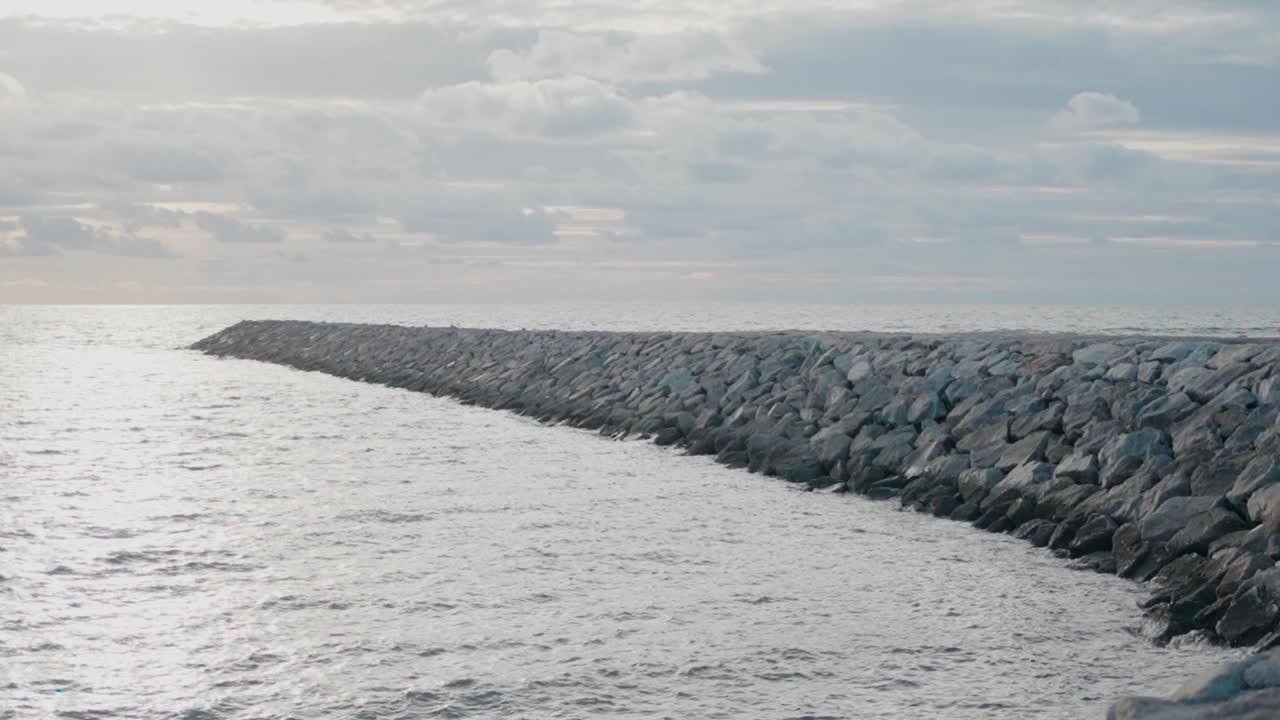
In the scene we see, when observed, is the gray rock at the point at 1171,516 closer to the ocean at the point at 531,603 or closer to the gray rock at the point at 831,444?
the ocean at the point at 531,603

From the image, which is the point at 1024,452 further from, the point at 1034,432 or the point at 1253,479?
the point at 1253,479

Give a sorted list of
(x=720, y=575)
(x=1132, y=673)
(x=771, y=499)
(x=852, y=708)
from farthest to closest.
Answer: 1. (x=771, y=499)
2. (x=720, y=575)
3. (x=1132, y=673)
4. (x=852, y=708)

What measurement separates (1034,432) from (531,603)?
718 cm

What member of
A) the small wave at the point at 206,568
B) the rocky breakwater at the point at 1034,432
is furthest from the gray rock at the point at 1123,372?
the small wave at the point at 206,568

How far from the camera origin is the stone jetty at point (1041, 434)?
30.0ft

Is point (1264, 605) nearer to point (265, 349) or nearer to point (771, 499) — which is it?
point (771, 499)

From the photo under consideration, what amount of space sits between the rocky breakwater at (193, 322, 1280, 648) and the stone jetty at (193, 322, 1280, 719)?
0.08ft

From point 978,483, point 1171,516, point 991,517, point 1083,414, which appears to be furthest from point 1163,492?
point 1083,414

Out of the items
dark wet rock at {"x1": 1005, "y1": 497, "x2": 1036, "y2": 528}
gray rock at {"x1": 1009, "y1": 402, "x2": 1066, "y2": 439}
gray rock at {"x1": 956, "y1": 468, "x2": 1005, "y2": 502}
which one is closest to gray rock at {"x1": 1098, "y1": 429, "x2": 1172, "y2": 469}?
dark wet rock at {"x1": 1005, "y1": 497, "x2": 1036, "y2": 528}

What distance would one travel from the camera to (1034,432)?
544 inches

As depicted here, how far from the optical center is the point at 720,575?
A: 10.1 m

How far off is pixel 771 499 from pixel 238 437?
11.9 meters

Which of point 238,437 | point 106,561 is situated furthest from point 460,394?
point 106,561

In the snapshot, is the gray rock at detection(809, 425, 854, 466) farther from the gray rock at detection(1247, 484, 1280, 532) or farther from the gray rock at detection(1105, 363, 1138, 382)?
the gray rock at detection(1247, 484, 1280, 532)
